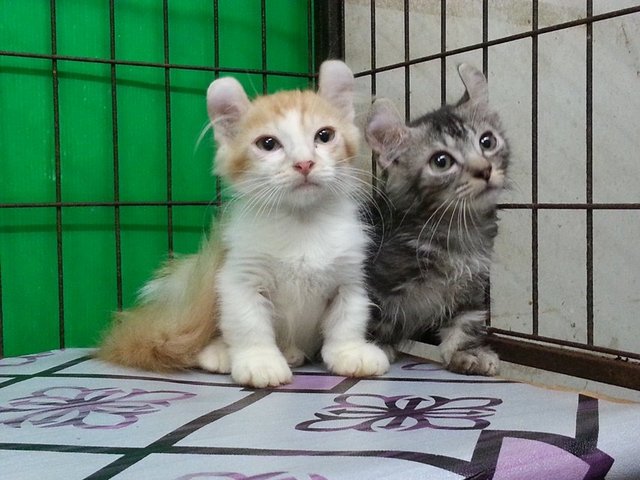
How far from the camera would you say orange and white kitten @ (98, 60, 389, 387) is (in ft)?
3.85

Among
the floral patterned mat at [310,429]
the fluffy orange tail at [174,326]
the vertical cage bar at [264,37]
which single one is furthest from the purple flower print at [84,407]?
the vertical cage bar at [264,37]

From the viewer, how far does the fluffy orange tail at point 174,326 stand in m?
1.23

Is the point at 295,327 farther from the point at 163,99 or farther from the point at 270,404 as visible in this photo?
the point at 163,99

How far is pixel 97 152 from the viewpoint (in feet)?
5.40

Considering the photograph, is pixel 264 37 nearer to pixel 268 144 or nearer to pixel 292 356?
pixel 268 144

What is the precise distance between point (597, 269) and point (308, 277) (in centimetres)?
115

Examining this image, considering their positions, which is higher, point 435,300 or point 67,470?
point 435,300

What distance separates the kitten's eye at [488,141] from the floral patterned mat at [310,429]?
429mm

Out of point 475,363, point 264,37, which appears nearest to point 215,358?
point 475,363

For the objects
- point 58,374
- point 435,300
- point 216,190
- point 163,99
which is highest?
point 163,99

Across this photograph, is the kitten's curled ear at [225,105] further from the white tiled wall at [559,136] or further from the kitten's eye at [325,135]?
the white tiled wall at [559,136]

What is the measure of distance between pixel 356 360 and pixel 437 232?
300 millimetres

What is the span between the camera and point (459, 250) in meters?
1.31

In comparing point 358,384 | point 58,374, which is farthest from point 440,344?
point 58,374
